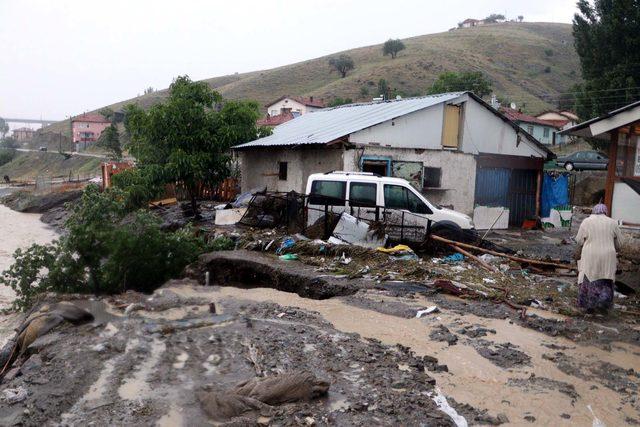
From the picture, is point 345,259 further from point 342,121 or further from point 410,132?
point 342,121

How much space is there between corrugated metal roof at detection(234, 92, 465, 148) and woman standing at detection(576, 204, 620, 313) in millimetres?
7753

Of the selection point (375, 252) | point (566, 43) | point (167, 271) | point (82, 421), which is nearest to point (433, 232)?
point (375, 252)

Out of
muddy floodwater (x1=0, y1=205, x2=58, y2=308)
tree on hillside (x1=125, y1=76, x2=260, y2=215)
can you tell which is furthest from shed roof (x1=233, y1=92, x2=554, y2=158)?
muddy floodwater (x1=0, y1=205, x2=58, y2=308)

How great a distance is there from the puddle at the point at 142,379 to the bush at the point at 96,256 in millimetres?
3373

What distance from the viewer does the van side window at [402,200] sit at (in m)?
11.4

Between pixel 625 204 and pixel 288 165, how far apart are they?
10139 millimetres

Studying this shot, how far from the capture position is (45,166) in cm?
6425

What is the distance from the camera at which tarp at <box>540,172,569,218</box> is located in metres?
17.8

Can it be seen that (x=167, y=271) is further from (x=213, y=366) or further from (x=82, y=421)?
(x=82, y=421)

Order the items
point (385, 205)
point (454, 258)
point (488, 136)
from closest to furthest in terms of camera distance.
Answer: point (454, 258) → point (385, 205) → point (488, 136)

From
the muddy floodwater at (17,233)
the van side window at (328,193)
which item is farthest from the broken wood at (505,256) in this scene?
the muddy floodwater at (17,233)

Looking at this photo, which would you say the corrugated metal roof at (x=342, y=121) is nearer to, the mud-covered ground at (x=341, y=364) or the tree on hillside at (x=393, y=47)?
the mud-covered ground at (x=341, y=364)

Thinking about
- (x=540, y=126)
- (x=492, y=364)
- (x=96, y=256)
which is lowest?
(x=492, y=364)

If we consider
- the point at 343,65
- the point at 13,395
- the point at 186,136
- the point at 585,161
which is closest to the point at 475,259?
the point at 13,395
